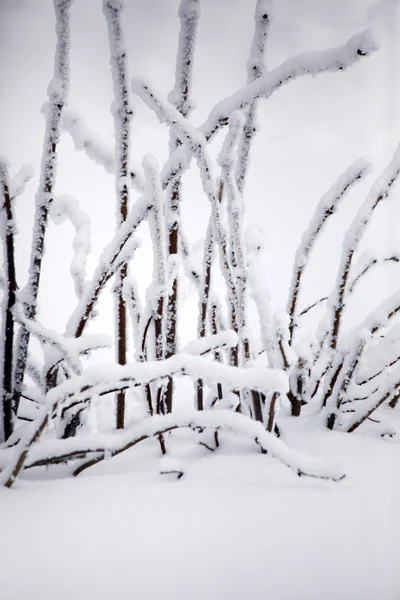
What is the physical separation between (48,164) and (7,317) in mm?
257

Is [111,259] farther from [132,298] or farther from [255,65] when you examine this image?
[255,65]

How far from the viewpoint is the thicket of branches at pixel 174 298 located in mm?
419

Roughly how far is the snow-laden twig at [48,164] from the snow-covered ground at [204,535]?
224mm

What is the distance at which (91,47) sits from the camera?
112 centimetres

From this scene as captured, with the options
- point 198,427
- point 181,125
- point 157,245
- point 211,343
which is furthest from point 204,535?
point 181,125

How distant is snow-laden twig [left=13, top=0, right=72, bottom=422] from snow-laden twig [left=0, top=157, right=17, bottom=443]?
18 mm

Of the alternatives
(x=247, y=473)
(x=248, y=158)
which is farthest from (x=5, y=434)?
(x=248, y=158)

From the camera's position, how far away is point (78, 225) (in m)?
0.76

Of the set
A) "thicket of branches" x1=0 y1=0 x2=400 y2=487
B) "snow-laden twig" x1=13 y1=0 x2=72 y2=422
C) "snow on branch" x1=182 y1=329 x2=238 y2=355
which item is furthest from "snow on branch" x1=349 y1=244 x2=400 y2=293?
"snow-laden twig" x1=13 y1=0 x2=72 y2=422

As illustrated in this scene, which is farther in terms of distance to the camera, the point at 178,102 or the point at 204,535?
the point at 178,102

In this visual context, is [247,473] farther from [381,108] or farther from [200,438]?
[381,108]

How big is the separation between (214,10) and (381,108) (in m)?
0.64

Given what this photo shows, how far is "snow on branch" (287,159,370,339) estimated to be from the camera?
596 mm

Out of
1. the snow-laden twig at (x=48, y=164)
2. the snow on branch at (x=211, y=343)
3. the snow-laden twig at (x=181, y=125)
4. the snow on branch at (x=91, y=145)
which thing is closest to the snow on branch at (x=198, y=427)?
the snow on branch at (x=211, y=343)
